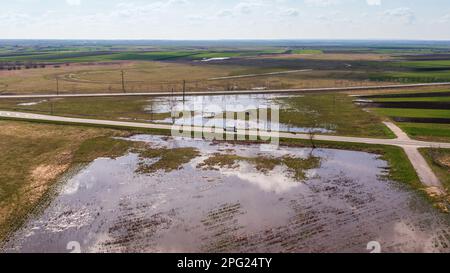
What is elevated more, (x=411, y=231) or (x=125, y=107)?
(x=125, y=107)

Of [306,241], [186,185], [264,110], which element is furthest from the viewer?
[264,110]

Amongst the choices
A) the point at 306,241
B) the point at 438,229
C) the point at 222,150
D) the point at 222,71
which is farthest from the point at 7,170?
the point at 222,71

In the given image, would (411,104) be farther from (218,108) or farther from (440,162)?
(218,108)

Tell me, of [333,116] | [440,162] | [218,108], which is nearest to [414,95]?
[333,116]

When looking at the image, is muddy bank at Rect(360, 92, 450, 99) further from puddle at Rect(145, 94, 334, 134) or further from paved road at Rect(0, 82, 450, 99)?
puddle at Rect(145, 94, 334, 134)
